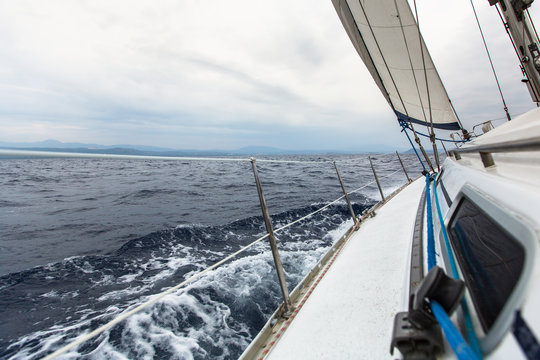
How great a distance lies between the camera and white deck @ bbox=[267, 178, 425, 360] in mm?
1226

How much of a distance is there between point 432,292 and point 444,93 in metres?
5.73

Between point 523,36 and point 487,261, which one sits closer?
point 487,261

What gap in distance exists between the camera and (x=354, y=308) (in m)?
1.50

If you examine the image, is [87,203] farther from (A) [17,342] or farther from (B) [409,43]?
(B) [409,43]

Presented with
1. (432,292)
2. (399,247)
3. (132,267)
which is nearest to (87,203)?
(132,267)

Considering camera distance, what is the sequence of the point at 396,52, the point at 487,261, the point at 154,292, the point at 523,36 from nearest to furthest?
the point at 487,261 → the point at 154,292 → the point at 523,36 → the point at 396,52

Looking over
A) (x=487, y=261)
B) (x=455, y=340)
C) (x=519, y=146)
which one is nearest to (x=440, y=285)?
(x=455, y=340)

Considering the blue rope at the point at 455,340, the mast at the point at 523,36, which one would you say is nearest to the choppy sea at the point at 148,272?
the blue rope at the point at 455,340

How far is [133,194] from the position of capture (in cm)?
945

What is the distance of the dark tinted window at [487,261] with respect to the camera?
684mm

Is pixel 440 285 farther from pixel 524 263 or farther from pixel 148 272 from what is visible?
pixel 148 272

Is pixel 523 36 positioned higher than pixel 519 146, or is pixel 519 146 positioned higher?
pixel 523 36

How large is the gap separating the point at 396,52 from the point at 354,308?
15.0 ft

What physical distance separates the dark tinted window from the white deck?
1.20 feet
